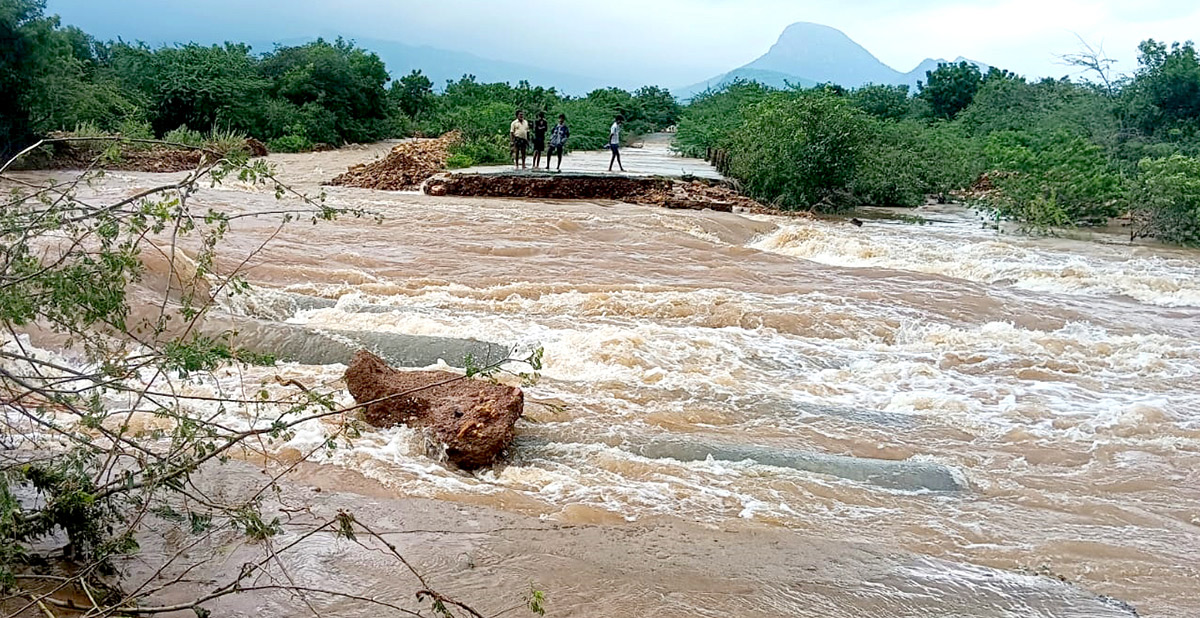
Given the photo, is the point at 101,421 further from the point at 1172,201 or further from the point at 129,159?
the point at 129,159

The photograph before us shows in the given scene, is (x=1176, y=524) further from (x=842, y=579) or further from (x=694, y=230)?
(x=694, y=230)

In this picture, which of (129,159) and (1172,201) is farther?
(129,159)

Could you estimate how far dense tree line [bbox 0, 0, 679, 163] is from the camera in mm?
21469

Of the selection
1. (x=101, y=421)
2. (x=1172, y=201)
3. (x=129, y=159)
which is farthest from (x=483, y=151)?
(x=101, y=421)

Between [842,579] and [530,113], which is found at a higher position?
[530,113]

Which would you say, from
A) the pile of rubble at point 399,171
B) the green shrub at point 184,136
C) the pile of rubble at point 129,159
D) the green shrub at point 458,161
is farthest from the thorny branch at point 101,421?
the green shrub at point 184,136

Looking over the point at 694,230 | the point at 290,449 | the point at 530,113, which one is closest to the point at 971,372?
the point at 290,449

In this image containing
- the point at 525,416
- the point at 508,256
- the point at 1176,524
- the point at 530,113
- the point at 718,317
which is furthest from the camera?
the point at 530,113

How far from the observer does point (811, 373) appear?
7.72 meters

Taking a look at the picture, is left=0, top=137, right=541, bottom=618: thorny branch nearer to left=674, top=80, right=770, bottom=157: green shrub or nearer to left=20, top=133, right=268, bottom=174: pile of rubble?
left=20, top=133, right=268, bottom=174: pile of rubble

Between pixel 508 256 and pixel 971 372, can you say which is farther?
pixel 508 256

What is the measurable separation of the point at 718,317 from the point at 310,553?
→ 583 cm

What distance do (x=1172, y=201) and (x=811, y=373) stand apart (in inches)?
430

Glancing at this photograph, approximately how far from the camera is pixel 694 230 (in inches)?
597
